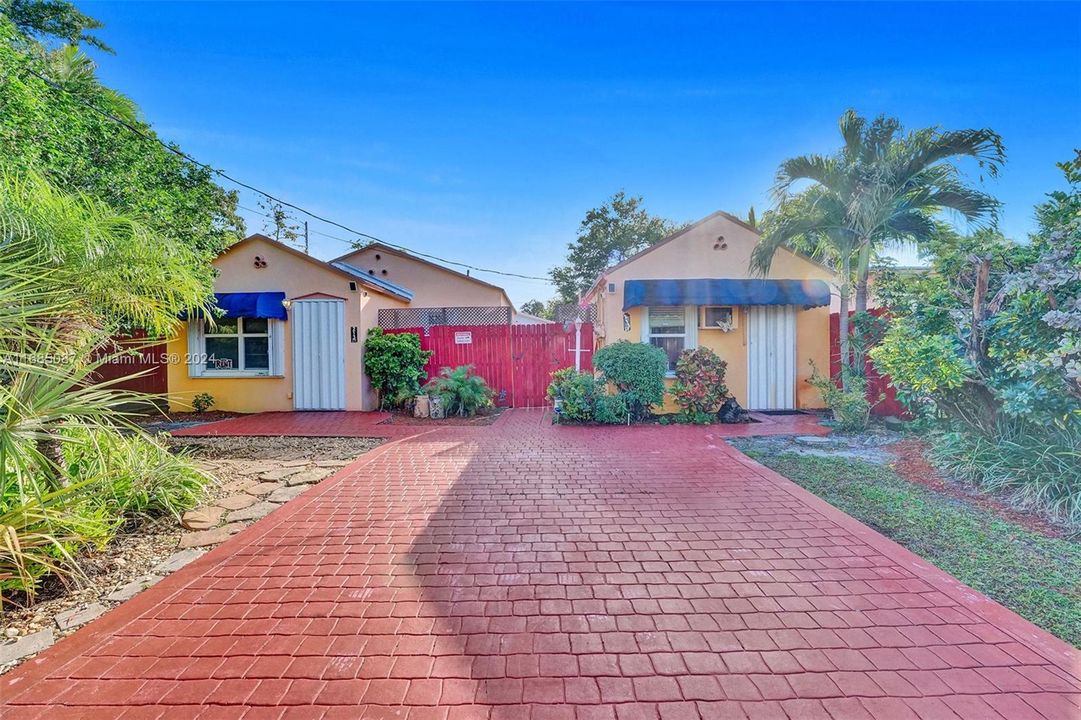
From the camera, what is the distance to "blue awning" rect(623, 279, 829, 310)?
980 centimetres

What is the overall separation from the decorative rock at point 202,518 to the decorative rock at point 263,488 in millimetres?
517

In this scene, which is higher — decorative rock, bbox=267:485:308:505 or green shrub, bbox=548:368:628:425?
green shrub, bbox=548:368:628:425

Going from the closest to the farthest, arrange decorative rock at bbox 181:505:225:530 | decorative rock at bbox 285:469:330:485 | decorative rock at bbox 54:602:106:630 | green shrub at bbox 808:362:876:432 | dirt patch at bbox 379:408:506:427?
decorative rock at bbox 54:602:106:630
decorative rock at bbox 181:505:225:530
decorative rock at bbox 285:469:330:485
green shrub at bbox 808:362:876:432
dirt patch at bbox 379:408:506:427

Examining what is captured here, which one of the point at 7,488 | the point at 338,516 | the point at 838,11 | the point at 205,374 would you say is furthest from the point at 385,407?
the point at 838,11

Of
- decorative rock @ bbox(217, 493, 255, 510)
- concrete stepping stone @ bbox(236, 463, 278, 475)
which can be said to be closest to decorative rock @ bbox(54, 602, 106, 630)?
decorative rock @ bbox(217, 493, 255, 510)

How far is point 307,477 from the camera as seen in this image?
5594 millimetres

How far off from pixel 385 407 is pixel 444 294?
9796 mm

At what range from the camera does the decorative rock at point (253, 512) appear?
4.27 m

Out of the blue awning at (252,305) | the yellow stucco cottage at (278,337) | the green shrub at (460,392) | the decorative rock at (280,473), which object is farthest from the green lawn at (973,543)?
the blue awning at (252,305)

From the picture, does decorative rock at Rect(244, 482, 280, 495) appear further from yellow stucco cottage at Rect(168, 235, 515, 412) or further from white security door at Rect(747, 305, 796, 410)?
white security door at Rect(747, 305, 796, 410)

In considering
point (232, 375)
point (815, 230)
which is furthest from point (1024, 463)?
point (232, 375)

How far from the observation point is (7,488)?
313 cm

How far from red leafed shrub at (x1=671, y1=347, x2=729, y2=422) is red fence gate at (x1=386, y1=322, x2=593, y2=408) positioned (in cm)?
255

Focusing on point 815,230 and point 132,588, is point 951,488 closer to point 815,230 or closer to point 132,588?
point 815,230
